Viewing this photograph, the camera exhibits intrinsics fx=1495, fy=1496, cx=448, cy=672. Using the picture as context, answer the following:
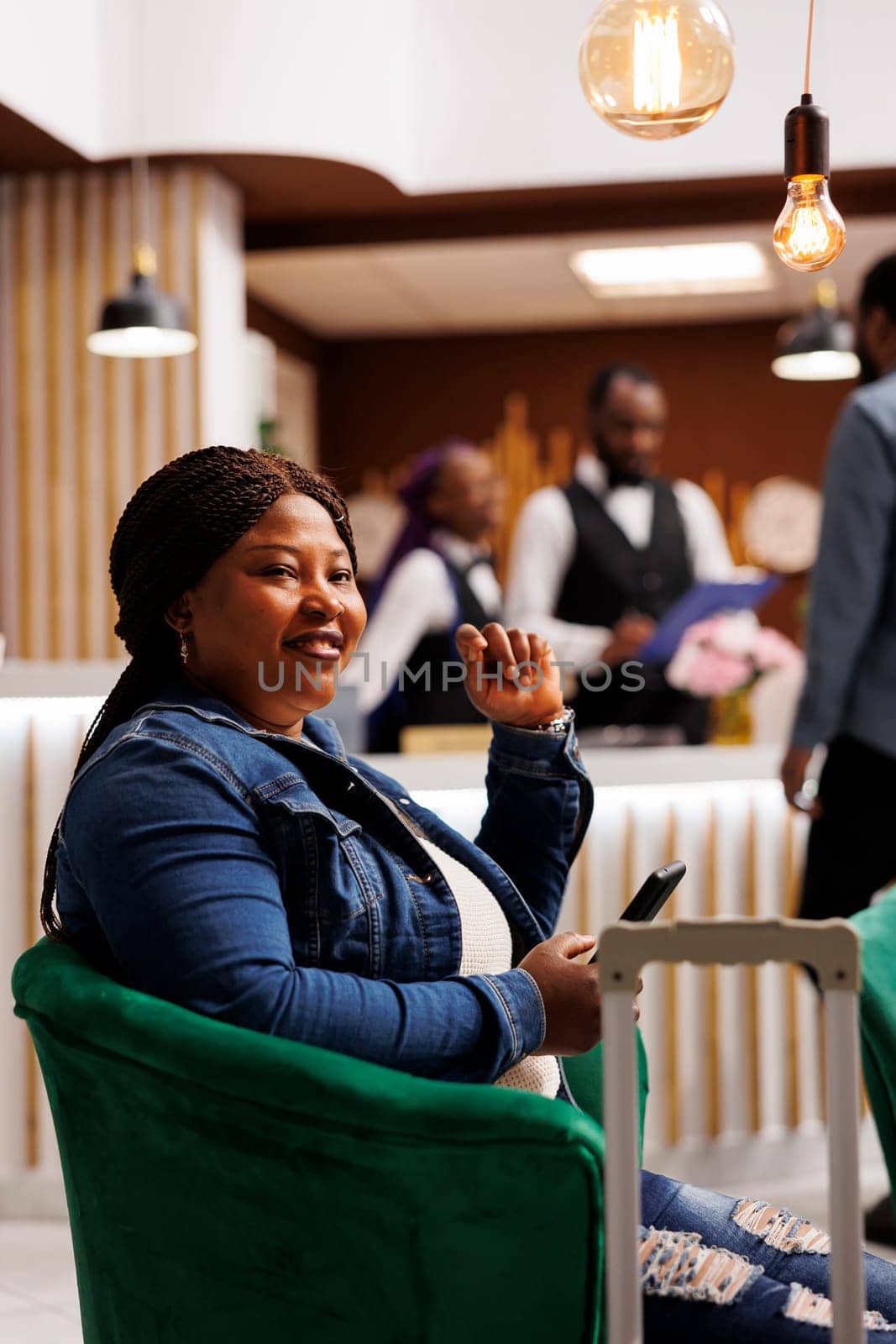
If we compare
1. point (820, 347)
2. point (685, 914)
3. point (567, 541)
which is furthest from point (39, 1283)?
point (820, 347)

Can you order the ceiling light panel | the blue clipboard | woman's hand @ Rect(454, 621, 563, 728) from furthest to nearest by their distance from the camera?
1. the ceiling light panel
2. the blue clipboard
3. woman's hand @ Rect(454, 621, 563, 728)

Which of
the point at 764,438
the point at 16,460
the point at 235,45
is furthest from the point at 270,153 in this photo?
the point at 764,438

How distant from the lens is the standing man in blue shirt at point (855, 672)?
2566 mm

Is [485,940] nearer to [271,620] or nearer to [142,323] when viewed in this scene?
[271,620]

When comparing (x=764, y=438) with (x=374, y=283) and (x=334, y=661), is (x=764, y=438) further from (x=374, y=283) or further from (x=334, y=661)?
(x=334, y=661)

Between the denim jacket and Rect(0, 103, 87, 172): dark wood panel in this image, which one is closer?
the denim jacket

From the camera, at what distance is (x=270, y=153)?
4.23m

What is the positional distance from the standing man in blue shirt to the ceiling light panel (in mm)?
3660

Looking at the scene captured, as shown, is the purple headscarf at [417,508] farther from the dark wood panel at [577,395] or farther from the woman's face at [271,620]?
the dark wood panel at [577,395]

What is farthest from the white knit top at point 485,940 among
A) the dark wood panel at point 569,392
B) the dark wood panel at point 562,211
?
the dark wood panel at point 569,392

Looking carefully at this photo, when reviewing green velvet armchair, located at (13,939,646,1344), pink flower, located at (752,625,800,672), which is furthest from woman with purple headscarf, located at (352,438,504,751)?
green velvet armchair, located at (13,939,646,1344)

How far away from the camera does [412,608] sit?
3.66 meters

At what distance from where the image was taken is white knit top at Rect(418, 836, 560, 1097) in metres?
1.33

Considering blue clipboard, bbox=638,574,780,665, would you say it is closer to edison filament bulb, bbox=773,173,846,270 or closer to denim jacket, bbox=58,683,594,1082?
edison filament bulb, bbox=773,173,846,270
